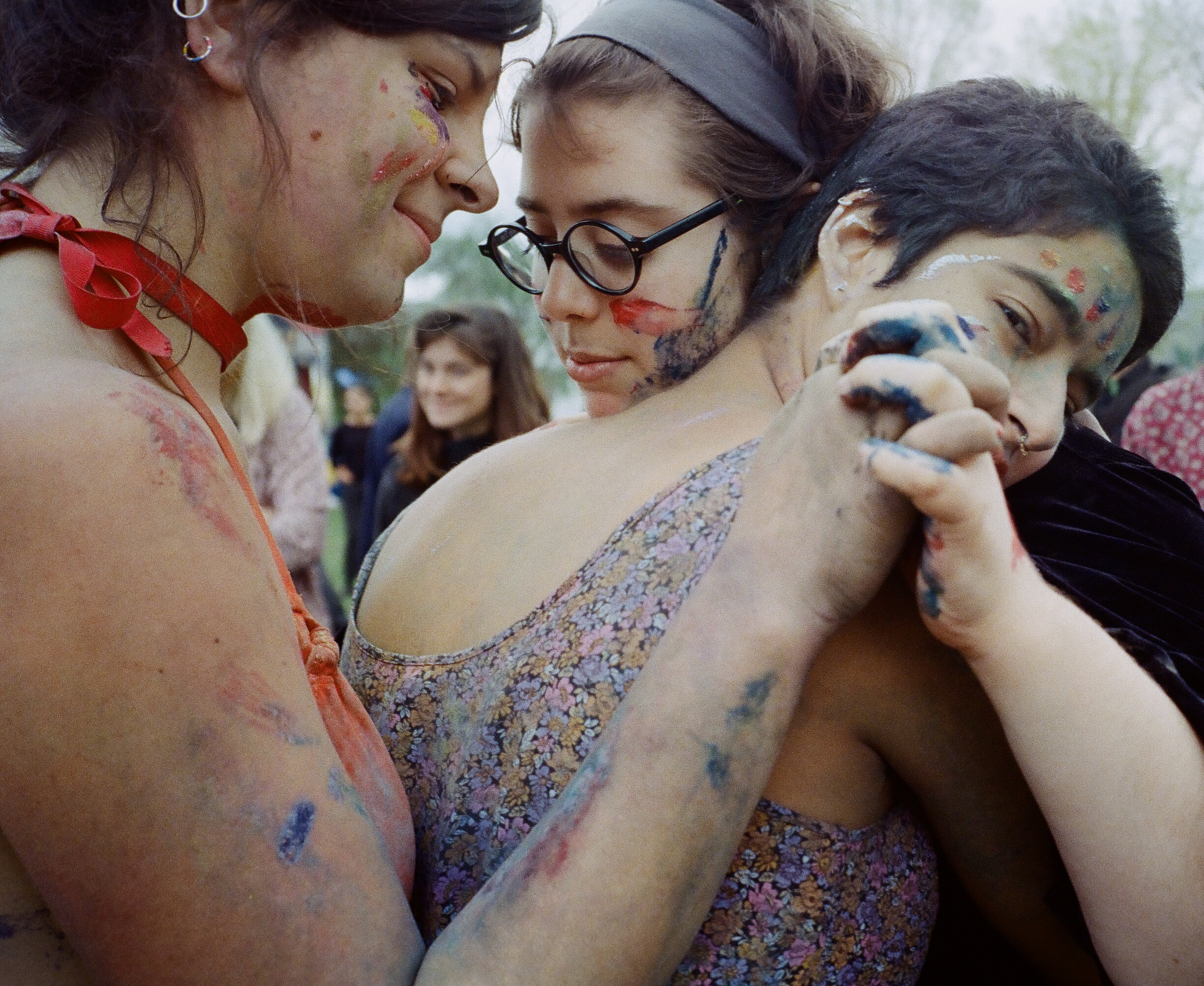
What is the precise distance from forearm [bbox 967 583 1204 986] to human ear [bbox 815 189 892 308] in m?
0.64

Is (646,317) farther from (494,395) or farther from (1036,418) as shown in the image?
(494,395)

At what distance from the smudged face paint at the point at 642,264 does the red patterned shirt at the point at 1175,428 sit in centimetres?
220

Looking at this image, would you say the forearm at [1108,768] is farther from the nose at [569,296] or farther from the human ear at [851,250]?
the nose at [569,296]

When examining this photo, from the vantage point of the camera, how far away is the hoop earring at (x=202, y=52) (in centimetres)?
131

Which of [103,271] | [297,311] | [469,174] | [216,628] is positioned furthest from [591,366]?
[216,628]

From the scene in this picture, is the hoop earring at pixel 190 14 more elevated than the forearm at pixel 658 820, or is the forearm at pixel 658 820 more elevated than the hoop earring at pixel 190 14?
the hoop earring at pixel 190 14

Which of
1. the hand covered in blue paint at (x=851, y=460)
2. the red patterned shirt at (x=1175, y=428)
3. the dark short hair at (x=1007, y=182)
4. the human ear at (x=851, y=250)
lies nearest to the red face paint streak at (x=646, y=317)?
the dark short hair at (x=1007, y=182)

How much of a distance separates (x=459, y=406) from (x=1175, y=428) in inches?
133

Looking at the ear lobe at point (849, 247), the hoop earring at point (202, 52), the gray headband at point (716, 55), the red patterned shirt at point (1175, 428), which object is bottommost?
the red patterned shirt at point (1175, 428)

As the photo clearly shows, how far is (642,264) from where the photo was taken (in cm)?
171

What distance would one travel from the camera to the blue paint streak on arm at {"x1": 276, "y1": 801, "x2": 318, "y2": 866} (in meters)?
1.04

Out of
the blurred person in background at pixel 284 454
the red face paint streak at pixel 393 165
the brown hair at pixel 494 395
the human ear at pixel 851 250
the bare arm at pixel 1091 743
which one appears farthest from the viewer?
the brown hair at pixel 494 395

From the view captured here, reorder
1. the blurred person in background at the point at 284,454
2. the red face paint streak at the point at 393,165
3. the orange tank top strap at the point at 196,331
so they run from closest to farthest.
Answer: the orange tank top strap at the point at 196,331 → the red face paint streak at the point at 393,165 → the blurred person in background at the point at 284,454

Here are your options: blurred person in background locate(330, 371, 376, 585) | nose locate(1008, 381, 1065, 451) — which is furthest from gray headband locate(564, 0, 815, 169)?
blurred person in background locate(330, 371, 376, 585)
